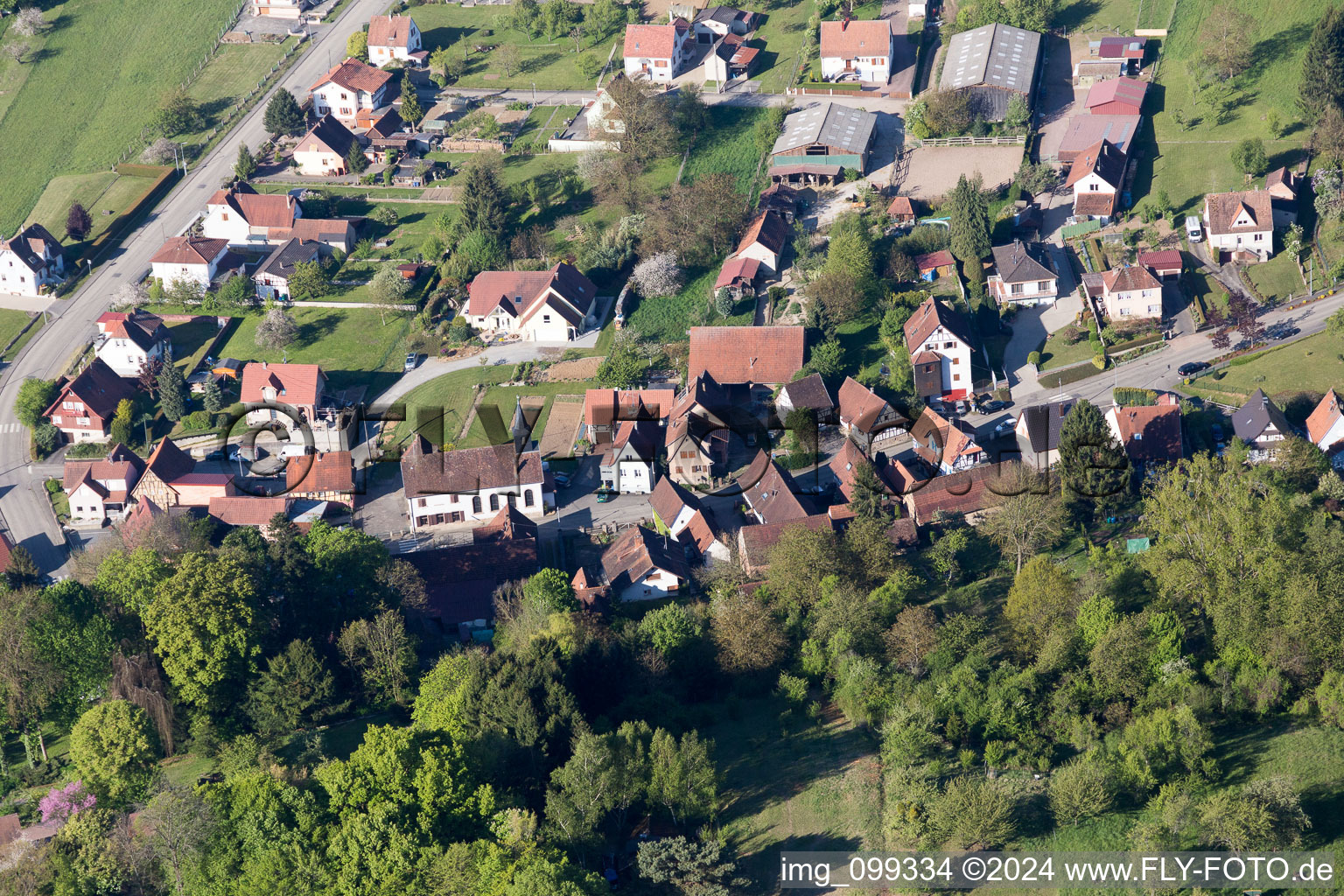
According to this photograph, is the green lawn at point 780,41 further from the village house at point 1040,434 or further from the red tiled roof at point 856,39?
the village house at point 1040,434

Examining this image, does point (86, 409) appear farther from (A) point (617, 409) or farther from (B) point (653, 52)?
(B) point (653, 52)

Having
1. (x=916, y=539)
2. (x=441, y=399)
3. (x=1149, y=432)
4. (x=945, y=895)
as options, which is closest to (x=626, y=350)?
(x=441, y=399)

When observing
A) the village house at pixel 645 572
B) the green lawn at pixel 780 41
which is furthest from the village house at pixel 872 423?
the green lawn at pixel 780 41

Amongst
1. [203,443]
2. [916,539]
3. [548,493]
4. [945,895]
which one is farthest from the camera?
[203,443]

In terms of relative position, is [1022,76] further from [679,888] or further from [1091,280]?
[679,888]

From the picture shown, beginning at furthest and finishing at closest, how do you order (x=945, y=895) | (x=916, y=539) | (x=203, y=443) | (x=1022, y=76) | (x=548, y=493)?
(x=1022, y=76), (x=203, y=443), (x=548, y=493), (x=916, y=539), (x=945, y=895)

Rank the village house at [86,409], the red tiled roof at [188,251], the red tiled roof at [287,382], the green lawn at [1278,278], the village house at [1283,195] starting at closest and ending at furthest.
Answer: the green lawn at [1278,278], the village house at [86,409], the red tiled roof at [287,382], the village house at [1283,195], the red tiled roof at [188,251]
